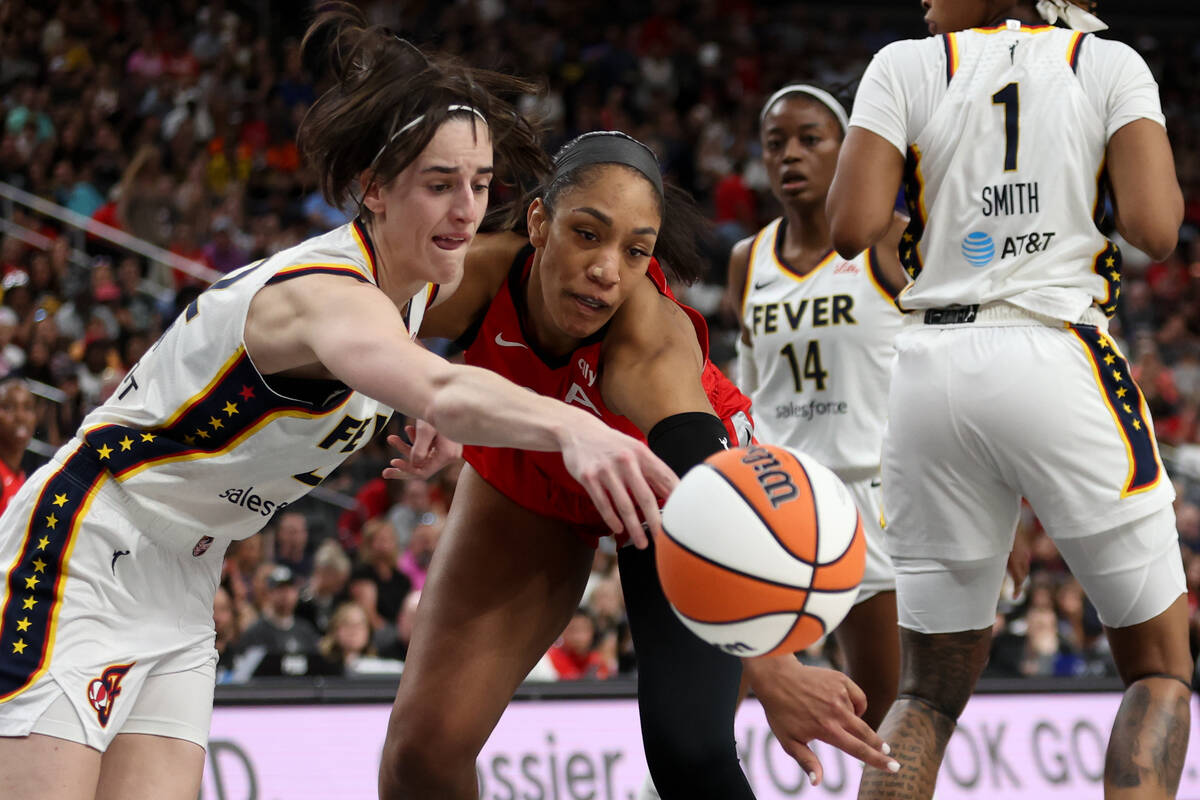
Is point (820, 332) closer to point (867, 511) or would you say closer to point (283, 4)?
point (867, 511)

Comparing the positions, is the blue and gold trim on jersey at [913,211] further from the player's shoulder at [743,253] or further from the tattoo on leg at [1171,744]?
the player's shoulder at [743,253]

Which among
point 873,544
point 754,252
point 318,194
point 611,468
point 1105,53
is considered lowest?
point 611,468

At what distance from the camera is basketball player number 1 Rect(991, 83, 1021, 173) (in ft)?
11.5

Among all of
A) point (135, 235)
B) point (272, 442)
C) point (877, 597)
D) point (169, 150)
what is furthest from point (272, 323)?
point (169, 150)

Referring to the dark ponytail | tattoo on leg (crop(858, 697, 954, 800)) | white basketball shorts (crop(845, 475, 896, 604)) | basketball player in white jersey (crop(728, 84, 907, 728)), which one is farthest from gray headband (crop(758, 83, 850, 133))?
tattoo on leg (crop(858, 697, 954, 800))

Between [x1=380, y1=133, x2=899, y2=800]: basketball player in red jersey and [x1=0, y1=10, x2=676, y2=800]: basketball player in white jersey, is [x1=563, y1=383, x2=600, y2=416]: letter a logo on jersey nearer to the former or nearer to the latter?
[x1=380, y1=133, x2=899, y2=800]: basketball player in red jersey

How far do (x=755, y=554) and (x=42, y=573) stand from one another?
1518 millimetres

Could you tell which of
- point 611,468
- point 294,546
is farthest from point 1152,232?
point 294,546

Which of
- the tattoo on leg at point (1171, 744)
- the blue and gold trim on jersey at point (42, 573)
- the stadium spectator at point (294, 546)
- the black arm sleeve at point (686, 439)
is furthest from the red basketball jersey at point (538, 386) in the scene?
the stadium spectator at point (294, 546)

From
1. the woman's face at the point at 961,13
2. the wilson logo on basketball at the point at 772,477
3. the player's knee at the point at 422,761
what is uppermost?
the woman's face at the point at 961,13

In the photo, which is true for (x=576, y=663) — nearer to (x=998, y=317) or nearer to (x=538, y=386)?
(x=538, y=386)

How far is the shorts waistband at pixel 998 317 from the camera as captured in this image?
3447 mm

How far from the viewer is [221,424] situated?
2.82 m

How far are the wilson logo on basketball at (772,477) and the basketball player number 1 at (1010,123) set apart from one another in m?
1.42
